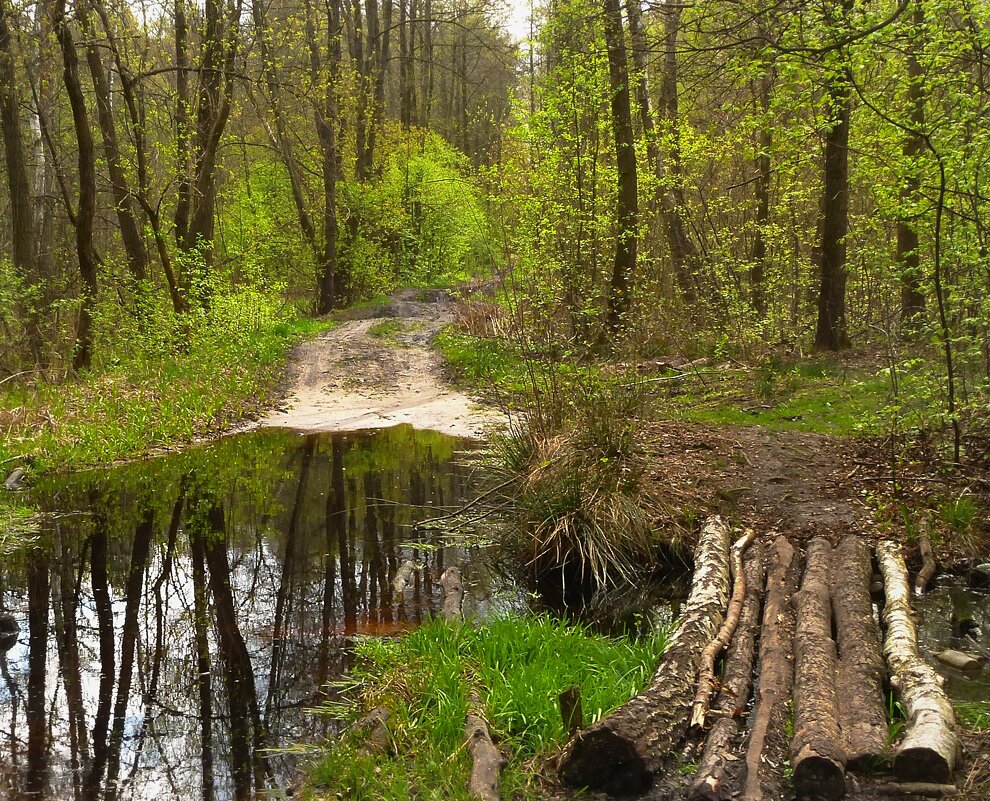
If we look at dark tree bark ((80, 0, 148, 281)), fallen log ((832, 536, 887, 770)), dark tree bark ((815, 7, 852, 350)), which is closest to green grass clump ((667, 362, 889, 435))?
dark tree bark ((815, 7, 852, 350))

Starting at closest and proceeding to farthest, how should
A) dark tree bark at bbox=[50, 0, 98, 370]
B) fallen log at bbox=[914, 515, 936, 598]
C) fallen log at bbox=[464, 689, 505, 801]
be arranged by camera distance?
fallen log at bbox=[464, 689, 505, 801] < fallen log at bbox=[914, 515, 936, 598] < dark tree bark at bbox=[50, 0, 98, 370]

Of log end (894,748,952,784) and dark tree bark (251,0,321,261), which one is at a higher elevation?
dark tree bark (251,0,321,261)

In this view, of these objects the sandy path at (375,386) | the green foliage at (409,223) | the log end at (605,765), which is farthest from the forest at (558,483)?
the green foliage at (409,223)

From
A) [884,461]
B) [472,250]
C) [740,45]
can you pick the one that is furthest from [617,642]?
[472,250]

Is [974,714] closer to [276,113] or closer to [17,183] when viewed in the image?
[17,183]

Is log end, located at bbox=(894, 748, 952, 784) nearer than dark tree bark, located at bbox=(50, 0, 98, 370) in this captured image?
Yes

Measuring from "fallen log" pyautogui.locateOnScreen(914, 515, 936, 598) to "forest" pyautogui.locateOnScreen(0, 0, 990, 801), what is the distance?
0.10 feet

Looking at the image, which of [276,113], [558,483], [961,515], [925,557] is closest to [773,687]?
[925,557]

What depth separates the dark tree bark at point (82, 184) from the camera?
11930mm

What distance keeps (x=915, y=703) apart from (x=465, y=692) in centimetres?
222

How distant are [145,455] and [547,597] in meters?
6.35

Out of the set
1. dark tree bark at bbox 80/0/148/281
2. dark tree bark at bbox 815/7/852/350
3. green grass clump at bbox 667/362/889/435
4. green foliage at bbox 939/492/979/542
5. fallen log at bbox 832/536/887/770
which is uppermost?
dark tree bark at bbox 80/0/148/281

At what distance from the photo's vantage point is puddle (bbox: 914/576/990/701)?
4.62m

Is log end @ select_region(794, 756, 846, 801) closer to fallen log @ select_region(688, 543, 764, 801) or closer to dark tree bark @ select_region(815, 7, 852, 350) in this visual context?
fallen log @ select_region(688, 543, 764, 801)
